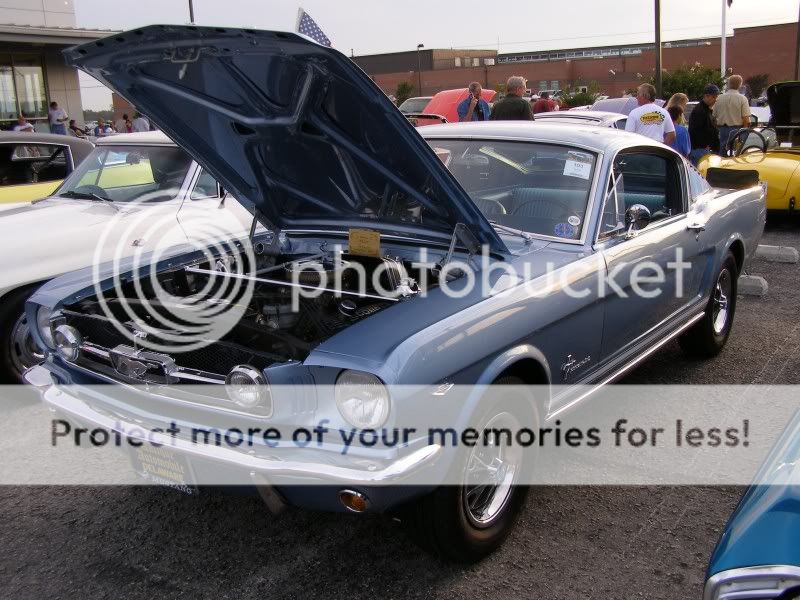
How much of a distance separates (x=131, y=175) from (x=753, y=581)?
17.3 ft

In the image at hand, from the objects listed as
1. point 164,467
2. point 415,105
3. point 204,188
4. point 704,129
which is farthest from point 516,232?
point 415,105

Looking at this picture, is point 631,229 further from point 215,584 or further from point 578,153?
point 215,584

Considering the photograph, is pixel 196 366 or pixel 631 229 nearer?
pixel 196 366

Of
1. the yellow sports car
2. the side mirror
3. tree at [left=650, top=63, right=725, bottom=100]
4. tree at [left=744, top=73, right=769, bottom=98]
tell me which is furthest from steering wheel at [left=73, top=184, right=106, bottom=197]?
tree at [left=744, top=73, right=769, bottom=98]

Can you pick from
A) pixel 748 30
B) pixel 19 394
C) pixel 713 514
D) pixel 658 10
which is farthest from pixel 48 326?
pixel 748 30

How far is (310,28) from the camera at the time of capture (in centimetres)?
278

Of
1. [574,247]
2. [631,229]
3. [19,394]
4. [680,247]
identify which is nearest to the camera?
[574,247]

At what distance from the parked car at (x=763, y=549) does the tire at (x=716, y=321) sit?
3091mm

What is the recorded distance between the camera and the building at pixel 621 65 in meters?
46.3

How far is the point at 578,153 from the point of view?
3.86m

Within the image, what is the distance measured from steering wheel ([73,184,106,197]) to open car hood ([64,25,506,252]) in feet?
8.08

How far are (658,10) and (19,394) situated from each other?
1279 cm

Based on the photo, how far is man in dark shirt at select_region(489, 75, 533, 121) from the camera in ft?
29.6

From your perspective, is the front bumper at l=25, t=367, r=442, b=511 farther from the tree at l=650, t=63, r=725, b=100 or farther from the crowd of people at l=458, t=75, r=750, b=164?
the tree at l=650, t=63, r=725, b=100
